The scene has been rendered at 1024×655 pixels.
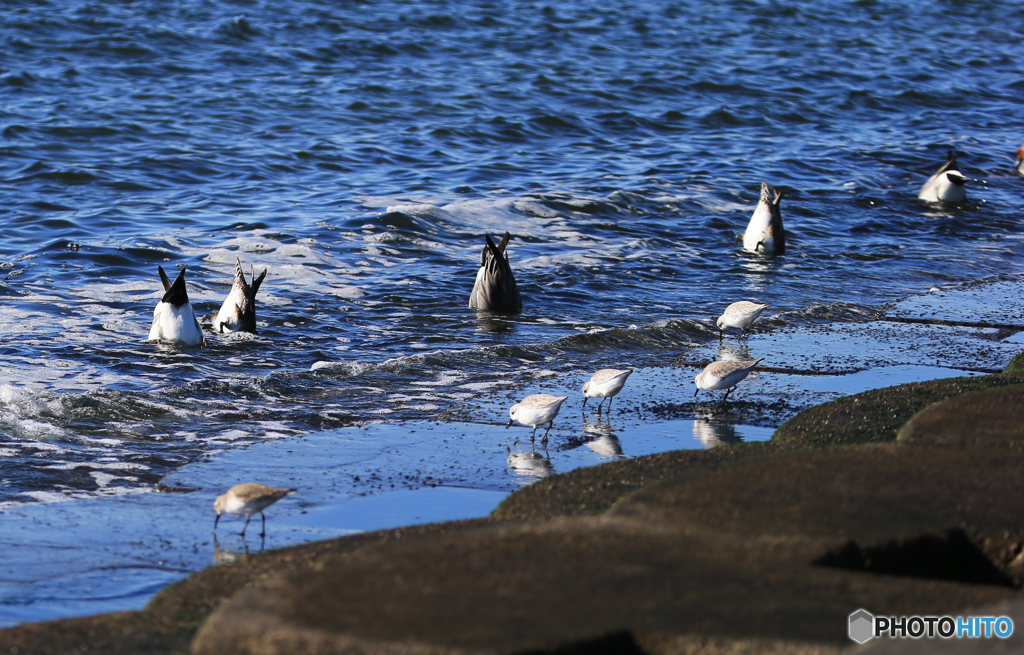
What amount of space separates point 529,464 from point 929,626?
2.85 meters

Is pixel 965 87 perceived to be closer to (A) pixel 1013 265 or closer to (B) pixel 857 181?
(B) pixel 857 181

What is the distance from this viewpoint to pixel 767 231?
11.9 m

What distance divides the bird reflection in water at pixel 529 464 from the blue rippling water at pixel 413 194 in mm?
980

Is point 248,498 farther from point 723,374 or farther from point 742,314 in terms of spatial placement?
point 742,314

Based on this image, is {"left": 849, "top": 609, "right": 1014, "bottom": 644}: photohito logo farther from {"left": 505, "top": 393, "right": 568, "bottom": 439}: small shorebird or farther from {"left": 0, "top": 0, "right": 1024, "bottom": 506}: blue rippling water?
{"left": 0, "top": 0, "right": 1024, "bottom": 506}: blue rippling water

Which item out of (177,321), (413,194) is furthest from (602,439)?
(413,194)

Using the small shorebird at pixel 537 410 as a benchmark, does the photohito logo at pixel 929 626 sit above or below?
above

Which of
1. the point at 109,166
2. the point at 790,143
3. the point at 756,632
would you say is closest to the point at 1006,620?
the point at 756,632

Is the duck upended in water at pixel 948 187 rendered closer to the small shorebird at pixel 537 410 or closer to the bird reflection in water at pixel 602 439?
Answer: the bird reflection in water at pixel 602 439

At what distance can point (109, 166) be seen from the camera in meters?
14.7

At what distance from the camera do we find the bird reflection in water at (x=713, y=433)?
18.0ft

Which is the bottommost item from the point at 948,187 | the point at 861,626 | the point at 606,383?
the point at 606,383

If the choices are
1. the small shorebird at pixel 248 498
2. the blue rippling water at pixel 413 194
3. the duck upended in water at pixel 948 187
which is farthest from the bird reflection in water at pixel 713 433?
the duck upended in water at pixel 948 187

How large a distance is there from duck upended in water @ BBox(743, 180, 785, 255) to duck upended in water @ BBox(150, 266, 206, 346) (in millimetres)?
6157
